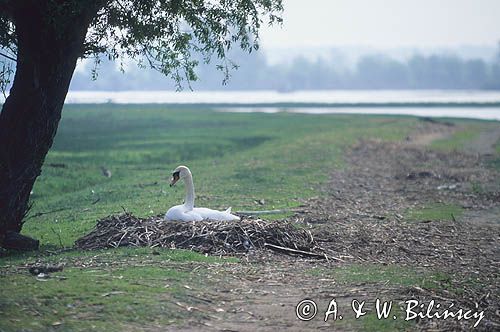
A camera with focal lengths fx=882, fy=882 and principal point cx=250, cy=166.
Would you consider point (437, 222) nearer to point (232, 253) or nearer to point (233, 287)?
point (232, 253)

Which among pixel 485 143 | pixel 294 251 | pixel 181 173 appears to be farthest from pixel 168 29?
pixel 485 143

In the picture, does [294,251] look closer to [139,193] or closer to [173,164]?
[139,193]

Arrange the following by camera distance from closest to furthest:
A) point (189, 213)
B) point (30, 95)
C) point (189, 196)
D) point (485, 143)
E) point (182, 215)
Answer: point (30, 95)
point (182, 215)
point (189, 213)
point (189, 196)
point (485, 143)

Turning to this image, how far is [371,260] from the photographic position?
17047mm

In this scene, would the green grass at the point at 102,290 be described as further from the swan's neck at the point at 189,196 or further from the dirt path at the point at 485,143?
the dirt path at the point at 485,143

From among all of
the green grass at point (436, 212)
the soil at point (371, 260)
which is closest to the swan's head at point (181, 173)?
the soil at point (371, 260)

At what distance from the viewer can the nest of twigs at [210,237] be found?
55.3 ft

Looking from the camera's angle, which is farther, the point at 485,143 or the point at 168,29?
the point at 485,143

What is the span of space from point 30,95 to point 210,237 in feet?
15.1

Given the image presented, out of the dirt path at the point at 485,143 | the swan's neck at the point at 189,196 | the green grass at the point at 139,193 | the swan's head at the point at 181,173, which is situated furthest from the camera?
the dirt path at the point at 485,143

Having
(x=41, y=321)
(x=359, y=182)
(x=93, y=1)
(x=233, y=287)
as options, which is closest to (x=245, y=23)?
(x=93, y=1)

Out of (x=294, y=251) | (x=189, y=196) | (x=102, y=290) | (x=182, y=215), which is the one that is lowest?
(x=102, y=290)

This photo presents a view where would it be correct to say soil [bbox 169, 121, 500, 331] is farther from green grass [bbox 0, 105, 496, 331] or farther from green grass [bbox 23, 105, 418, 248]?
green grass [bbox 23, 105, 418, 248]

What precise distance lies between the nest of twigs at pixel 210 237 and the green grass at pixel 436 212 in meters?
6.80
